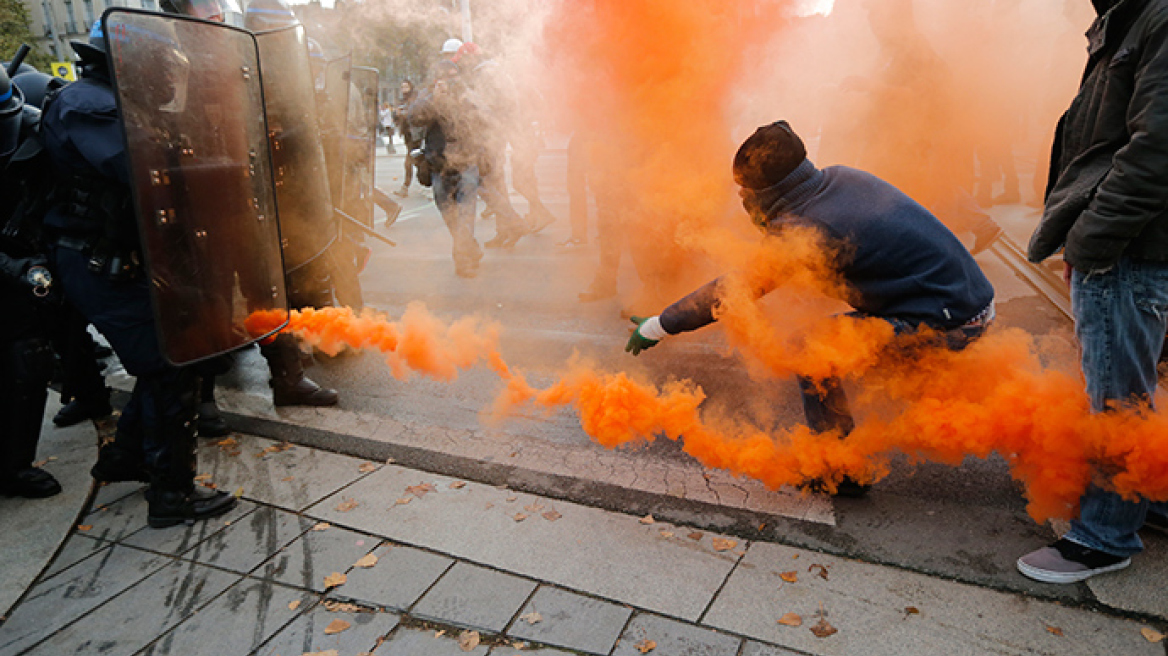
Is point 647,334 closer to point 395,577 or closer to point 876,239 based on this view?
point 876,239

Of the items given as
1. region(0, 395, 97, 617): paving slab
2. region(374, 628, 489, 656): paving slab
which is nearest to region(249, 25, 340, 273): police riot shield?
region(0, 395, 97, 617): paving slab

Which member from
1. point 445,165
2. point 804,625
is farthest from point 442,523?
point 445,165

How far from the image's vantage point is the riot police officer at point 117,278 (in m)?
2.56

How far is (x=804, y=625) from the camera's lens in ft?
Answer: 7.52

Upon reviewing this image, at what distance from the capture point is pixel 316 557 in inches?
110

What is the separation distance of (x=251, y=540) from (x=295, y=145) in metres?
2.29

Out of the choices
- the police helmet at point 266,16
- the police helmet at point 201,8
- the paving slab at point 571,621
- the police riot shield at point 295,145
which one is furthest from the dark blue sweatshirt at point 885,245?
the police helmet at point 266,16

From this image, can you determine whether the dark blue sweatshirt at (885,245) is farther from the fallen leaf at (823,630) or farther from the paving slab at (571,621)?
the paving slab at (571,621)

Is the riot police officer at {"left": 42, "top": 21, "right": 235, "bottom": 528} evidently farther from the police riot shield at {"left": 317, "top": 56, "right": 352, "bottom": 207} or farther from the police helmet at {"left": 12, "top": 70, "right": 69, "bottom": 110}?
the police riot shield at {"left": 317, "top": 56, "right": 352, "bottom": 207}

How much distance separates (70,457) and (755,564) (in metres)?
3.60

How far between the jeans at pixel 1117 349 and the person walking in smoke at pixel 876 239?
36 centimetres

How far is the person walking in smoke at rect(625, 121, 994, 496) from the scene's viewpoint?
2604mm

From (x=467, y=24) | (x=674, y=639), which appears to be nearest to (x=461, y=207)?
(x=467, y=24)

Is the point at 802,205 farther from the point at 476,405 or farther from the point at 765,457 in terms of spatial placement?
the point at 476,405
